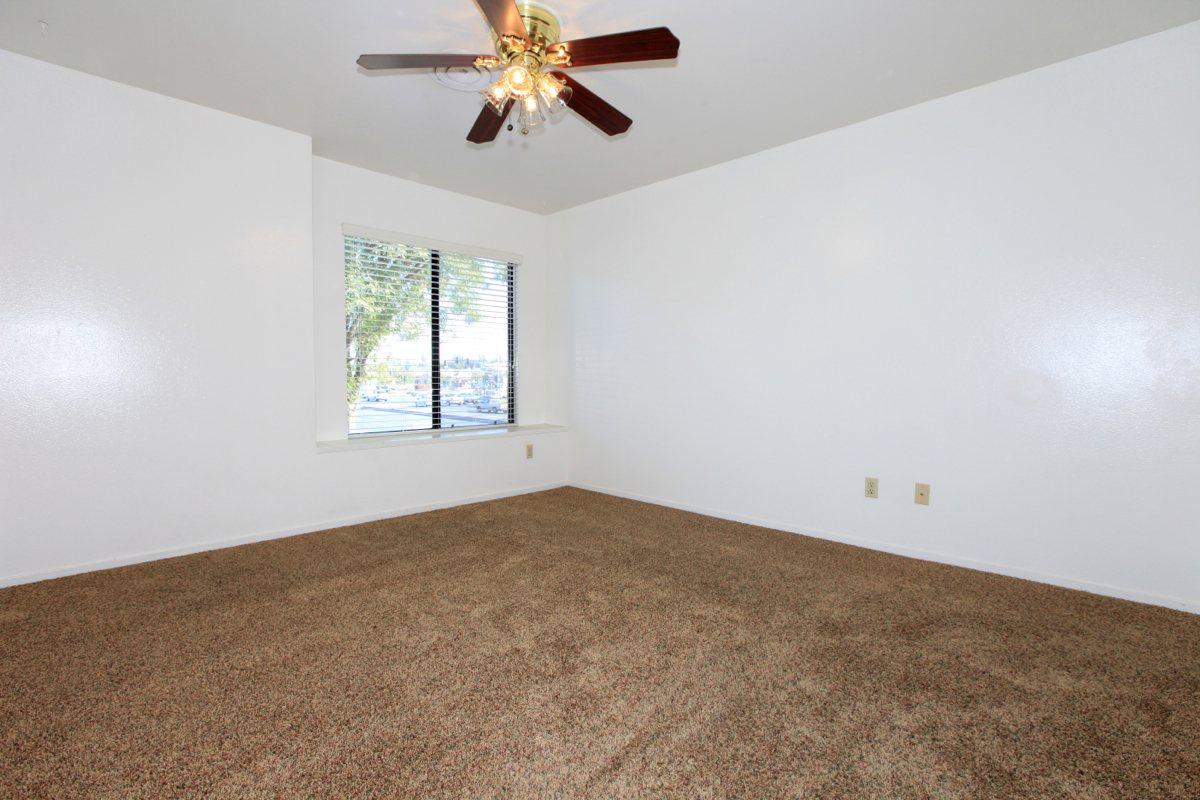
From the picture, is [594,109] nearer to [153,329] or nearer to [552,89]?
[552,89]

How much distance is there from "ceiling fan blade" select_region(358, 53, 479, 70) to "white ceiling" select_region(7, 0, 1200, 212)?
0.29m

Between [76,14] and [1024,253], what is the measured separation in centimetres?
421

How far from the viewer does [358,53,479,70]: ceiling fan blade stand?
1.93 m

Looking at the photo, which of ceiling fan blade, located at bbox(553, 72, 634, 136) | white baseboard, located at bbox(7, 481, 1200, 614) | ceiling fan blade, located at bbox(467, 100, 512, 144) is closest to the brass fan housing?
ceiling fan blade, located at bbox(553, 72, 634, 136)

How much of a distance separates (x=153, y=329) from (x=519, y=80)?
7.71ft

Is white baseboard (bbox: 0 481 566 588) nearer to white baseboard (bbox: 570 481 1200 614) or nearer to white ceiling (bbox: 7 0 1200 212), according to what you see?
white baseboard (bbox: 570 481 1200 614)

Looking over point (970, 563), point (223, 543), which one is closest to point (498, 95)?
point (223, 543)

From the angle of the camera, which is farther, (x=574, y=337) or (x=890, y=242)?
(x=574, y=337)

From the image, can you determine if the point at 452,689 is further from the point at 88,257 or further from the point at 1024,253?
the point at 1024,253

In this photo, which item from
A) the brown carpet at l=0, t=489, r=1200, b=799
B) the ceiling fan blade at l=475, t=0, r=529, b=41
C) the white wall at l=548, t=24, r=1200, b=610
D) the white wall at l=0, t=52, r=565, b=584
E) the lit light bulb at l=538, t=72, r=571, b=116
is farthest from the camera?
the white wall at l=0, t=52, r=565, b=584

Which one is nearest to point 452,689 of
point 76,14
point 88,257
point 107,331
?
point 107,331

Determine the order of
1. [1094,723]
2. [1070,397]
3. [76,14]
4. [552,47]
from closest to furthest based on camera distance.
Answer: [1094,723], [552,47], [76,14], [1070,397]

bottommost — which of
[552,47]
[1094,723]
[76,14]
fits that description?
[1094,723]

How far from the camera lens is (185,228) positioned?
2916mm
